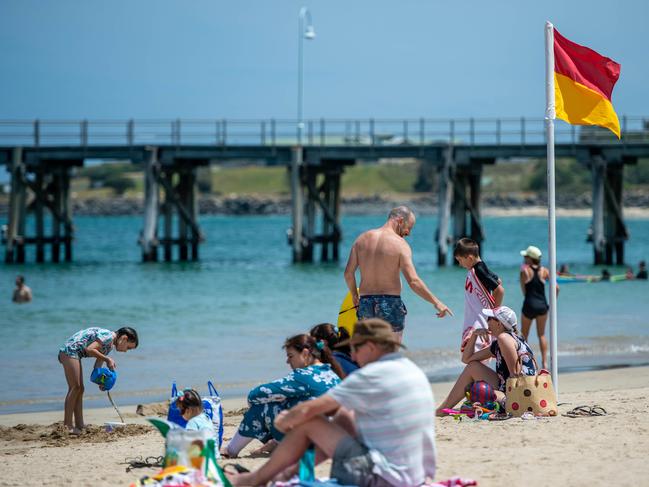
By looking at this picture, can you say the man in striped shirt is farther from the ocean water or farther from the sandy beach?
the ocean water

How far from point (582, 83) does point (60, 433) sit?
504cm

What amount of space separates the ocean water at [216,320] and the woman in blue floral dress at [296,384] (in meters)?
4.61

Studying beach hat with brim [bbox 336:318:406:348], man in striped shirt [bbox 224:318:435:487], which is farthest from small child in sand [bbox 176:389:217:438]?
beach hat with brim [bbox 336:318:406:348]

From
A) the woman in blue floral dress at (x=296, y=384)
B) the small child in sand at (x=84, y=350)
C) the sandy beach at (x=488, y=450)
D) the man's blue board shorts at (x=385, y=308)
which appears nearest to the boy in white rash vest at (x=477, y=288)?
the man's blue board shorts at (x=385, y=308)

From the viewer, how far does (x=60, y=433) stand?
9.04 meters

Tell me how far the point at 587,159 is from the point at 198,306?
1435 cm

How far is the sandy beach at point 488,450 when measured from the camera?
21.5 ft

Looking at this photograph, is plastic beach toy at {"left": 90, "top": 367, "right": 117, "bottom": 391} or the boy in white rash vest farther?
plastic beach toy at {"left": 90, "top": 367, "right": 117, "bottom": 391}

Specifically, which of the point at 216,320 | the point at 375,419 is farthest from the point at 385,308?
the point at 216,320

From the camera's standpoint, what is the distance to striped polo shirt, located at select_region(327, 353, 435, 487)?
5.46 meters

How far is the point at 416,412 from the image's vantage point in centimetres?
555

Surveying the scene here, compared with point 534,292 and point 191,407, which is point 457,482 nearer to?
point 191,407

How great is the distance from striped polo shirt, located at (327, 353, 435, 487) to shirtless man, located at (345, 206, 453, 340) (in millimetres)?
2542

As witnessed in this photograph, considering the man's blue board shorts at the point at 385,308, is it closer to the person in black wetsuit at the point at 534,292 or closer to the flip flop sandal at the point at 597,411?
the flip flop sandal at the point at 597,411
